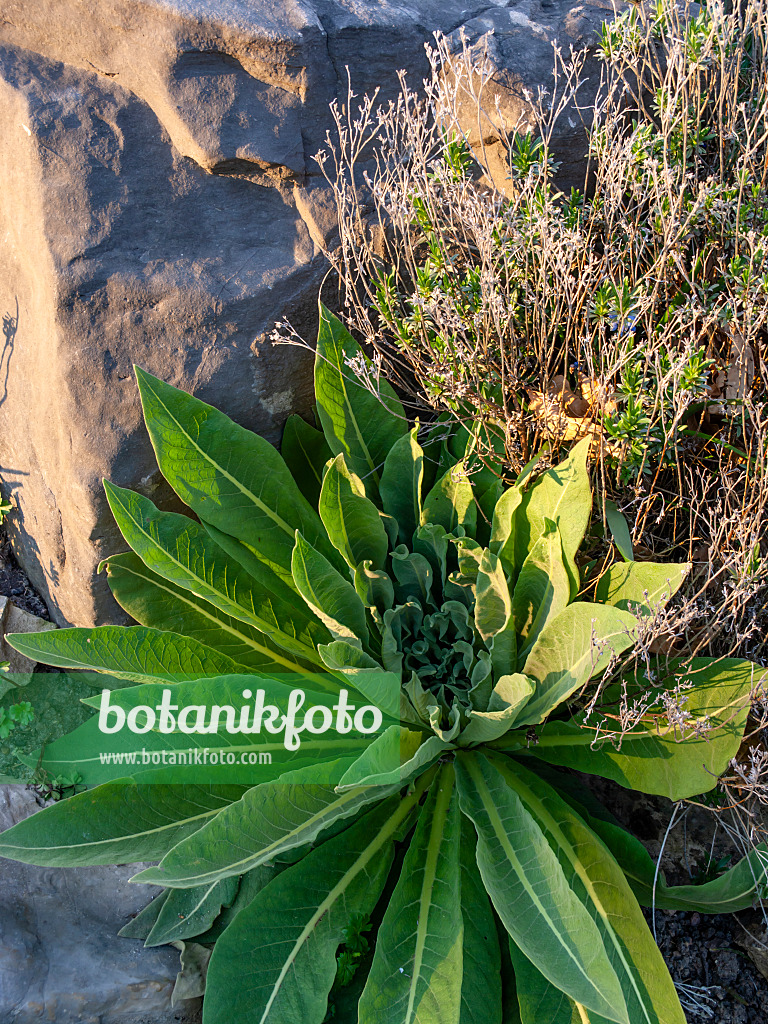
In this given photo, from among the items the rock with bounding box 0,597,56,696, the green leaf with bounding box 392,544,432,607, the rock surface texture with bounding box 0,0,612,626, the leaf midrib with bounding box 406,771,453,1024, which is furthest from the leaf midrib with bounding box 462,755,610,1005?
the rock with bounding box 0,597,56,696

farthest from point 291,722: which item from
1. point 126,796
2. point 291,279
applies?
point 291,279

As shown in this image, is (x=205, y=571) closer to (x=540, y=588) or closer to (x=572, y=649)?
(x=540, y=588)

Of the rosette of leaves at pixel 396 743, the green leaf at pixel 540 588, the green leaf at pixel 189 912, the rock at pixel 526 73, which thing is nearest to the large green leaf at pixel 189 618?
the rosette of leaves at pixel 396 743

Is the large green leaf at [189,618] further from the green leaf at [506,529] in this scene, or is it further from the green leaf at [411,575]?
the green leaf at [506,529]

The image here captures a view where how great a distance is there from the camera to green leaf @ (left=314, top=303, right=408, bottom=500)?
2176 mm

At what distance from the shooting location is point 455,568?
2.19 m

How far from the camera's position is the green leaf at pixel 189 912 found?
1.99m

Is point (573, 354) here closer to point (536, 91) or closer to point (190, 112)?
point (536, 91)

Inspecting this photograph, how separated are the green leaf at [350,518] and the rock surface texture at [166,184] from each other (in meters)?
0.53

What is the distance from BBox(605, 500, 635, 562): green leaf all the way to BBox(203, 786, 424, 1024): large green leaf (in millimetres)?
918

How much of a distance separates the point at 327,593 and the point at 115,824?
0.77 metres

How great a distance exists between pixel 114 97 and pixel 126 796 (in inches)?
74.1

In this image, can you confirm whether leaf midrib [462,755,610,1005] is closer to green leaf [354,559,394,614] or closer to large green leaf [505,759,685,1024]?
large green leaf [505,759,685,1024]

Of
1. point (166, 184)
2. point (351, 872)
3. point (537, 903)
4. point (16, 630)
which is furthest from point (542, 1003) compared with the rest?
point (166, 184)
